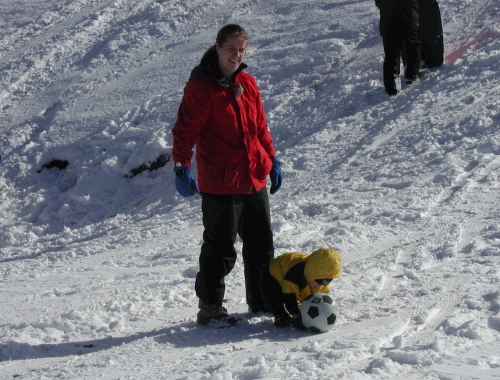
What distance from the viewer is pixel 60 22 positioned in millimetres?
13633

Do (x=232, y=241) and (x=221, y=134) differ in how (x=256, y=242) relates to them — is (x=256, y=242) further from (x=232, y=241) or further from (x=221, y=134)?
(x=221, y=134)

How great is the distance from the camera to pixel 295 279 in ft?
12.0

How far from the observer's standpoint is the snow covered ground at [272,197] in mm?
3318

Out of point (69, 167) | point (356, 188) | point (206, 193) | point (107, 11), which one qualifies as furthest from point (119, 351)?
point (107, 11)

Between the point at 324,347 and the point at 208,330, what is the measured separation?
0.84 metres

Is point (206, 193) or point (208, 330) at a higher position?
point (206, 193)

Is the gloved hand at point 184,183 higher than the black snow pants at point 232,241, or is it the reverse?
the gloved hand at point 184,183

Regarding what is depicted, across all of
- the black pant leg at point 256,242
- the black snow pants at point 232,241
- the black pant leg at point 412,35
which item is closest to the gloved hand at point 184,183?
the black snow pants at point 232,241

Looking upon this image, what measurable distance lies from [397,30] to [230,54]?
500cm

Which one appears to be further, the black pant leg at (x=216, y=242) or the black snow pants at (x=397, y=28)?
the black snow pants at (x=397, y=28)

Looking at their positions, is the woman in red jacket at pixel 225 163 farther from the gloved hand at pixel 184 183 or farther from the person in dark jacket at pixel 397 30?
the person in dark jacket at pixel 397 30

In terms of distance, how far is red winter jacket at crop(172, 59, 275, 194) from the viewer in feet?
11.5

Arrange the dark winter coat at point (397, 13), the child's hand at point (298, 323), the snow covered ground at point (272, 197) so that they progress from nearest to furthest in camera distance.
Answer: the snow covered ground at point (272, 197) → the child's hand at point (298, 323) → the dark winter coat at point (397, 13)

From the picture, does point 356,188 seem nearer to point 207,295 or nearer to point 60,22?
point 207,295
